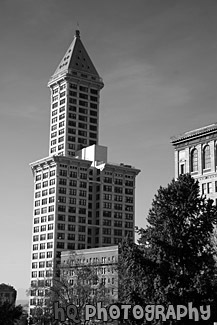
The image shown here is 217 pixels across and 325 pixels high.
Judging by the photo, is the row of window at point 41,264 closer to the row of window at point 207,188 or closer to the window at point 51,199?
the window at point 51,199

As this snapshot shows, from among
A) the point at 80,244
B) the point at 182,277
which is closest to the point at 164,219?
the point at 182,277

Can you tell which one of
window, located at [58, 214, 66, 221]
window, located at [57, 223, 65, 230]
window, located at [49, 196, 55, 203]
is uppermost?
window, located at [49, 196, 55, 203]

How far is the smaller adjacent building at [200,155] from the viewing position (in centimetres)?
12431

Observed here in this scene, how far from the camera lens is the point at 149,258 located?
148 feet

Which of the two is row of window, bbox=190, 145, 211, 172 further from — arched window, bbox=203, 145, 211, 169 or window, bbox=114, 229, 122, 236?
window, bbox=114, 229, 122, 236

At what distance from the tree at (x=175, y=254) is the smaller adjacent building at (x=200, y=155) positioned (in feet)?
248

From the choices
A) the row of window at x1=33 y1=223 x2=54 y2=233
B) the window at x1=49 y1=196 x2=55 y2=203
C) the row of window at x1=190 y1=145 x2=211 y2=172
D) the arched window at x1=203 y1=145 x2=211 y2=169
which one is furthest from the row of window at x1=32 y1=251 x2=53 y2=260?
the arched window at x1=203 y1=145 x2=211 y2=169

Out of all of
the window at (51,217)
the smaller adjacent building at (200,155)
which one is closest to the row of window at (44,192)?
the window at (51,217)

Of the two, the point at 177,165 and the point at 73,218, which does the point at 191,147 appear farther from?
the point at 73,218

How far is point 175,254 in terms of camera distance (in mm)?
44812

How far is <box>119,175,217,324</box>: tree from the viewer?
42844mm

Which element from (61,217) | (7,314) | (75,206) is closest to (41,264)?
(61,217)

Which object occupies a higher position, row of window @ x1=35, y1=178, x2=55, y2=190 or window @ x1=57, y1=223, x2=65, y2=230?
row of window @ x1=35, y1=178, x2=55, y2=190

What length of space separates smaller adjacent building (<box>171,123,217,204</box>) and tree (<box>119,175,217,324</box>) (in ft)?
248
